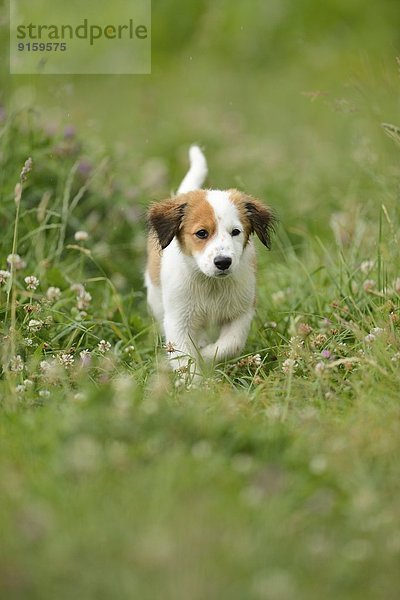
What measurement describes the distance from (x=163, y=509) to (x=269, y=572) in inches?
14.4

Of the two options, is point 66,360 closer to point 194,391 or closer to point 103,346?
point 103,346

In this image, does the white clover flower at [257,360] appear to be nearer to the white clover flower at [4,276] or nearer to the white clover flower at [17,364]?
the white clover flower at [17,364]

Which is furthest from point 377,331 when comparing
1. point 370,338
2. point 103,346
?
point 103,346

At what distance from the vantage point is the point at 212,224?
4551 mm

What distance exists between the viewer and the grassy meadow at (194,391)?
2.71 metres

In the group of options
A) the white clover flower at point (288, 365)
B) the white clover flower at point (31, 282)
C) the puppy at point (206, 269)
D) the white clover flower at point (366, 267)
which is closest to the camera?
the white clover flower at point (288, 365)

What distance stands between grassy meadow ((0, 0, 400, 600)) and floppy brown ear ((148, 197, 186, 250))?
1.80 feet

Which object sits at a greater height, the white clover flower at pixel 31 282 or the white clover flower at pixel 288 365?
the white clover flower at pixel 31 282

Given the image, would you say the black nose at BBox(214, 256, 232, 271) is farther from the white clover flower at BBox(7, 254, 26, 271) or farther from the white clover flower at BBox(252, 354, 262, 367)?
the white clover flower at BBox(7, 254, 26, 271)

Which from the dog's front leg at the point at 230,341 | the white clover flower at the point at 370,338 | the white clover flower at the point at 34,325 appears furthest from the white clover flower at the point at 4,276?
the white clover flower at the point at 370,338

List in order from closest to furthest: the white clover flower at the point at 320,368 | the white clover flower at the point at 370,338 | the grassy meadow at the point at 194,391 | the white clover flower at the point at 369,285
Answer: the grassy meadow at the point at 194,391 < the white clover flower at the point at 320,368 < the white clover flower at the point at 370,338 < the white clover flower at the point at 369,285

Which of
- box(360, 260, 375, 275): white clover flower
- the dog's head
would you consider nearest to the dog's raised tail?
the dog's head

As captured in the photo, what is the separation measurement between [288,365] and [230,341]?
21.6 inches

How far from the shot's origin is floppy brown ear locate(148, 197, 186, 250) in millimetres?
4711
